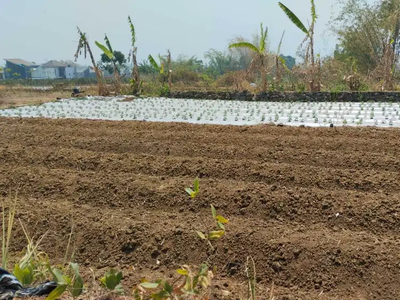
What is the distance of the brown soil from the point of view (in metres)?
2.96

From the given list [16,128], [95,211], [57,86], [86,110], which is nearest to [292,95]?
[86,110]

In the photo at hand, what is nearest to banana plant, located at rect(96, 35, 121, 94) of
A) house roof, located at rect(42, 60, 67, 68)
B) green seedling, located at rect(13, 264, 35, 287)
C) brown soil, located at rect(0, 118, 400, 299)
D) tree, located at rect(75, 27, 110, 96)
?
tree, located at rect(75, 27, 110, 96)

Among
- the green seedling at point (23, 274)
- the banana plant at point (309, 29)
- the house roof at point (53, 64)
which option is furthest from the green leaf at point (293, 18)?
the house roof at point (53, 64)

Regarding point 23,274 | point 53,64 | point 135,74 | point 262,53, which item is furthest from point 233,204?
point 53,64

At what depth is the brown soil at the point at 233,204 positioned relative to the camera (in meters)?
2.96

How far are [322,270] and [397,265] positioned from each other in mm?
567

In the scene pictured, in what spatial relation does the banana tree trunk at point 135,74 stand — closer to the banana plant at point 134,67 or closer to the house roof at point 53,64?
the banana plant at point 134,67

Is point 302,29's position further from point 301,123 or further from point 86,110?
point 86,110

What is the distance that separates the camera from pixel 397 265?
2.85 meters

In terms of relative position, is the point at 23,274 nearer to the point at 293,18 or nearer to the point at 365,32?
the point at 293,18

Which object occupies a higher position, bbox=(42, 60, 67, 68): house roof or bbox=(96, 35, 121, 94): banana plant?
bbox=(42, 60, 67, 68): house roof

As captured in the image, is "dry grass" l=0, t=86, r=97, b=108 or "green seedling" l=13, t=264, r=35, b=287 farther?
"dry grass" l=0, t=86, r=97, b=108

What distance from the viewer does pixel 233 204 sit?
394 cm

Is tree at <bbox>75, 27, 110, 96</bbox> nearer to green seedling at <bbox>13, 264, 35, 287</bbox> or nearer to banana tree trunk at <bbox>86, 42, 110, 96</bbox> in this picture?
banana tree trunk at <bbox>86, 42, 110, 96</bbox>
